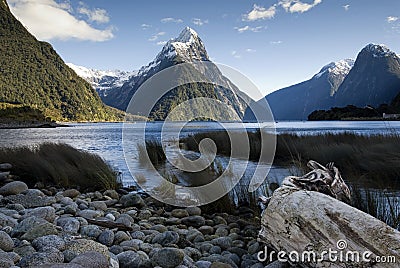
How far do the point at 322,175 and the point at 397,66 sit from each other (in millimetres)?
156414

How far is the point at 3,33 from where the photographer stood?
360 ft

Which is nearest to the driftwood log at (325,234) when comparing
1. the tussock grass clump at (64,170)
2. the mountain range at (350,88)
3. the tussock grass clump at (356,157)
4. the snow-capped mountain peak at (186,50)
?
the tussock grass clump at (356,157)

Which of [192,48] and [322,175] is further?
[192,48]

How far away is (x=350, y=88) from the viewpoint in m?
142

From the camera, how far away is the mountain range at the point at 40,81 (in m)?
90.3

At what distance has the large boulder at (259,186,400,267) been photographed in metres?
1.85

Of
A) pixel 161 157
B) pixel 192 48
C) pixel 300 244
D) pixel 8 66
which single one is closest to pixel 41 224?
pixel 300 244

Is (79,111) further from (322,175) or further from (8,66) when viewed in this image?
(322,175)

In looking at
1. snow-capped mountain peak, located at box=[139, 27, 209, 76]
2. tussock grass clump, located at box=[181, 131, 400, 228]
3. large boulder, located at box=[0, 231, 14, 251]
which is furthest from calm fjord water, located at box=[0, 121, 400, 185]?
snow-capped mountain peak, located at box=[139, 27, 209, 76]

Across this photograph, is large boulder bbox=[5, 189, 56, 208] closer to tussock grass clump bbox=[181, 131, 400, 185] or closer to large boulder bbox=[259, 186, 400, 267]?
large boulder bbox=[259, 186, 400, 267]

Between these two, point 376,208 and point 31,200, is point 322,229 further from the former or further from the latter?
point 31,200

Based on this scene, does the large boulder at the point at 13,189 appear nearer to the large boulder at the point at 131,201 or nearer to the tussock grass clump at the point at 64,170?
the tussock grass clump at the point at 64,170

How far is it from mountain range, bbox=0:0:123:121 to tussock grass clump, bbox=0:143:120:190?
84382 mm

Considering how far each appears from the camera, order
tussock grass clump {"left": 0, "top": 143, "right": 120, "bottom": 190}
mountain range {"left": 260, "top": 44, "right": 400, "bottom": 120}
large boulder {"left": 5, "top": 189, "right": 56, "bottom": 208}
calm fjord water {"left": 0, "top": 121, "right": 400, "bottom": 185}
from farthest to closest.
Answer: mountain range {"left": 260, "top": 44, "right": 400, "bottom": 120}
calm fjord water {"left": 0, "top": 121, "right": 400, "bottom": 185}
tussock grass clump {"left": 0, "top": 143, "right": 120, "bottom": 190}
large boulder {"left": 5, "top": 189, "right": 56, "bottom": 208}
